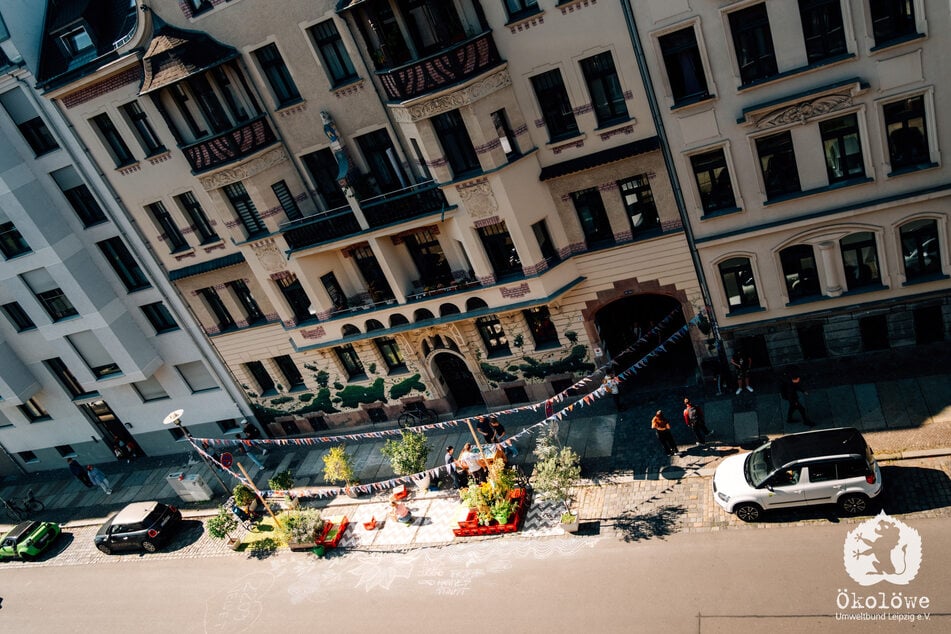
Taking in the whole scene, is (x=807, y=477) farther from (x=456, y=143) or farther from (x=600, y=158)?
(x=456, y=143)

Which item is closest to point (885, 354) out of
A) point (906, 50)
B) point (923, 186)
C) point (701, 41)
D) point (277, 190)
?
point (923, 186)

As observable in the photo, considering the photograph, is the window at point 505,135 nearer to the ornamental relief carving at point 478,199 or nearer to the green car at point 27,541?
the ornamental relief carving at point 478,199

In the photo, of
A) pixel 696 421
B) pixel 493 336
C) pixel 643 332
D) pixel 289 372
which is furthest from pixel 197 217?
pixel 696 421

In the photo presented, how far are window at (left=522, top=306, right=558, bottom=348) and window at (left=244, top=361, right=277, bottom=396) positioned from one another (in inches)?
534

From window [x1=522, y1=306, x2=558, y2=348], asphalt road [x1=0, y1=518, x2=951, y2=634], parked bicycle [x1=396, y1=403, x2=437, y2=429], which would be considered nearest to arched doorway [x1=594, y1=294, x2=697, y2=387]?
window [x1=522, y1=306, x2=558, y2=348]

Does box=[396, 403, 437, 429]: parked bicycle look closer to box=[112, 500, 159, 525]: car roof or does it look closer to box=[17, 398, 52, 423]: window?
box=[112, 500, 159, 525]: car roof

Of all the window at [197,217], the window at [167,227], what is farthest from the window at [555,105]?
the window at [167,227]

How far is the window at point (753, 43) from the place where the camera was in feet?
64.0

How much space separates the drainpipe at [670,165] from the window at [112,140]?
827 inches

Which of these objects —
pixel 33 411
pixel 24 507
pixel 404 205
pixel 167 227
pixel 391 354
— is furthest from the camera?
pixel 33 411

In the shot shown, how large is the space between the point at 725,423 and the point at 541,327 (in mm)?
7918

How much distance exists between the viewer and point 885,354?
74.9ft

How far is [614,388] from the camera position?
82.2 ft

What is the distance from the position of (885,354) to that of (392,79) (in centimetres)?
1920
